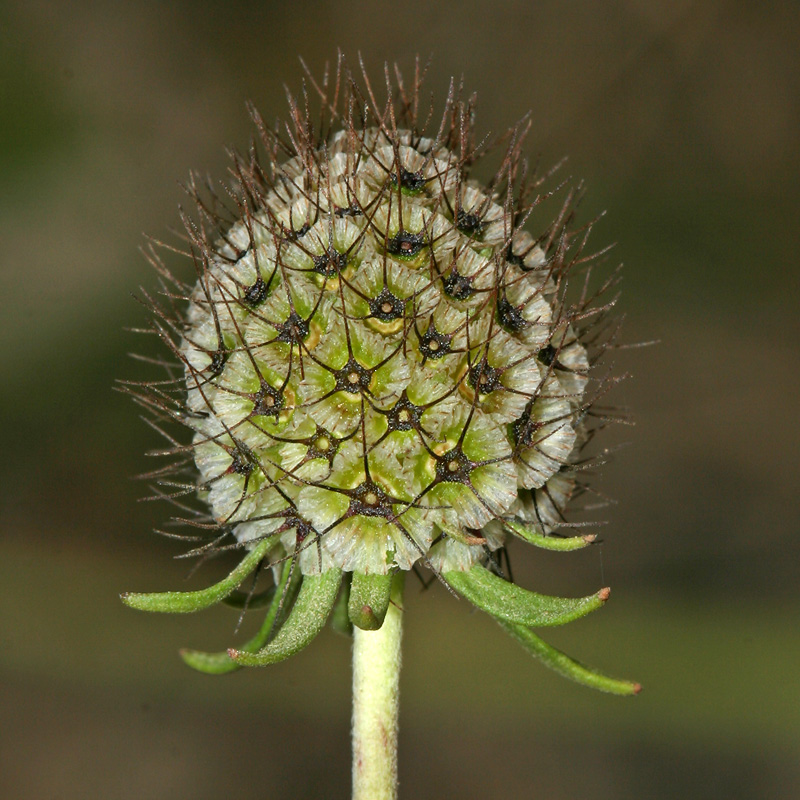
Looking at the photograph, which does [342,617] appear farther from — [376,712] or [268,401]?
[268,401]

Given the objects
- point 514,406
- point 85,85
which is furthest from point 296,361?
point 85,85

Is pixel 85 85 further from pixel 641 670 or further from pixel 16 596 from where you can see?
pixel 641 670

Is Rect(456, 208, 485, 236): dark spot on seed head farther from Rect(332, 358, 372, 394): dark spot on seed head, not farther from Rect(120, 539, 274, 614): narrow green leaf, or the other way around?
Rect(120, 539, 274, 614): narrow green leaf

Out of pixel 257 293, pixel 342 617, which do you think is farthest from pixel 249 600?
pixel 257 293

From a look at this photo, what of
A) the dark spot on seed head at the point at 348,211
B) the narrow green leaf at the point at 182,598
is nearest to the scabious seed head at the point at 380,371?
the dark spot on seed head at the point at 348,211

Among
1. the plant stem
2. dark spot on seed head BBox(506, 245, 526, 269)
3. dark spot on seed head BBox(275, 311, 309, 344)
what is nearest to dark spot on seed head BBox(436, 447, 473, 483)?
the plant stem

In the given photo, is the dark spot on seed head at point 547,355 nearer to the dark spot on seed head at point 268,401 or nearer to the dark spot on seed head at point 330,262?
the dark spot on seed head at point 330,262

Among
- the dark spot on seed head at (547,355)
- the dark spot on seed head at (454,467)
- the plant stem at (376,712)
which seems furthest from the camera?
the dark spot on seed head at (547,355)
